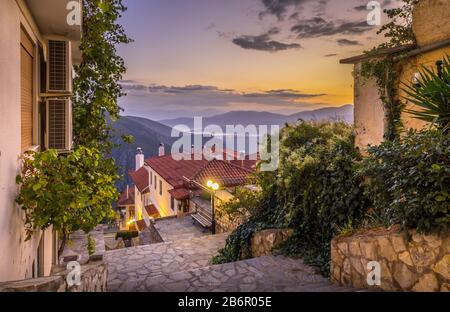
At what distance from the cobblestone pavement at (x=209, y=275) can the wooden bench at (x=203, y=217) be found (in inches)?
209

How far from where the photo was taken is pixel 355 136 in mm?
7715

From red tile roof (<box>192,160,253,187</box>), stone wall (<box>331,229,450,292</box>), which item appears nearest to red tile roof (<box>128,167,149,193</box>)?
red tile roof (<box>192,160,253,187</box>)

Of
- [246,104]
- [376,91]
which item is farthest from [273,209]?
[246,104]

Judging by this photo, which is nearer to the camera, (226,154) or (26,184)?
(26,184)

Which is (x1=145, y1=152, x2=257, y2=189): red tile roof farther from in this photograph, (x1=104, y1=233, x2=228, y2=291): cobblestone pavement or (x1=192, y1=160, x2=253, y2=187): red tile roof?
(x1=104, y1=233, x2=228, y2=291): cobblestone pavement

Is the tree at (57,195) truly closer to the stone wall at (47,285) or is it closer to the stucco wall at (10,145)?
the stucco wall at (10,145)

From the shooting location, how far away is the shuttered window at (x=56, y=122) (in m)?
5.50

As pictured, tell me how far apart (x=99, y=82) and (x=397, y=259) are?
24.3 feet

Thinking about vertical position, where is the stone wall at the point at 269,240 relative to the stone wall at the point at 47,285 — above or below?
below

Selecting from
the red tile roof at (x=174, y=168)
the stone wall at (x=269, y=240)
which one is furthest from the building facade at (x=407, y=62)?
the red tile roof at (x=174, y=168)

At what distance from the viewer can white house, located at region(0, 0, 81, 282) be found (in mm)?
3301

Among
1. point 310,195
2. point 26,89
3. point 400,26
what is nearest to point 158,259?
point 310,195
